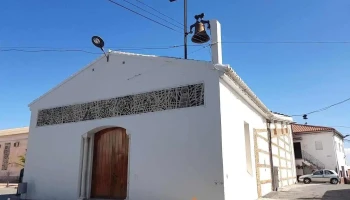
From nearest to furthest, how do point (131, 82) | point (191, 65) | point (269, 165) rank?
point (191, 65) < point (131, 82) < point (269, 165)

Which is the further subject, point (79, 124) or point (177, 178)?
point (79, 124)

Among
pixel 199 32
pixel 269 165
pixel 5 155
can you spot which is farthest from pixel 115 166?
pixel 5 155

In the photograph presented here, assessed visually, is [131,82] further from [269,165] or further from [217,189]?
[269,165]

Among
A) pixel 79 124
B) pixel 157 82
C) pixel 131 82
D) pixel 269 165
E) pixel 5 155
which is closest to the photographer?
pixel 157 82

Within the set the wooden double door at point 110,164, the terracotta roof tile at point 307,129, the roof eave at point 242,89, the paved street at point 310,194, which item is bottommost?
the paved street at point 310,194

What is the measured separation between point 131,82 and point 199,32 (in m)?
2.95

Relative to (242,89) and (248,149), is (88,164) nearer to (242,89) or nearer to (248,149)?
(248,149)

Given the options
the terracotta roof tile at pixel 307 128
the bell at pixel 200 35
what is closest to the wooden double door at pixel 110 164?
the bell at pixel 200 35

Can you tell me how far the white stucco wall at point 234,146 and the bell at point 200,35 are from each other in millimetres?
1540

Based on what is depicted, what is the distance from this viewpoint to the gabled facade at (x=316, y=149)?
86.4ft

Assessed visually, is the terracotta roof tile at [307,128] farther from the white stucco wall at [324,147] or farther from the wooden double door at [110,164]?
the wooden double door at [110,164]

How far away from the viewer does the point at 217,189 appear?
7738mm

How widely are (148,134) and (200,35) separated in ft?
11.7

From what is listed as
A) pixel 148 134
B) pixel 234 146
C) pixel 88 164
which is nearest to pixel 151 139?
pixel 148 134
